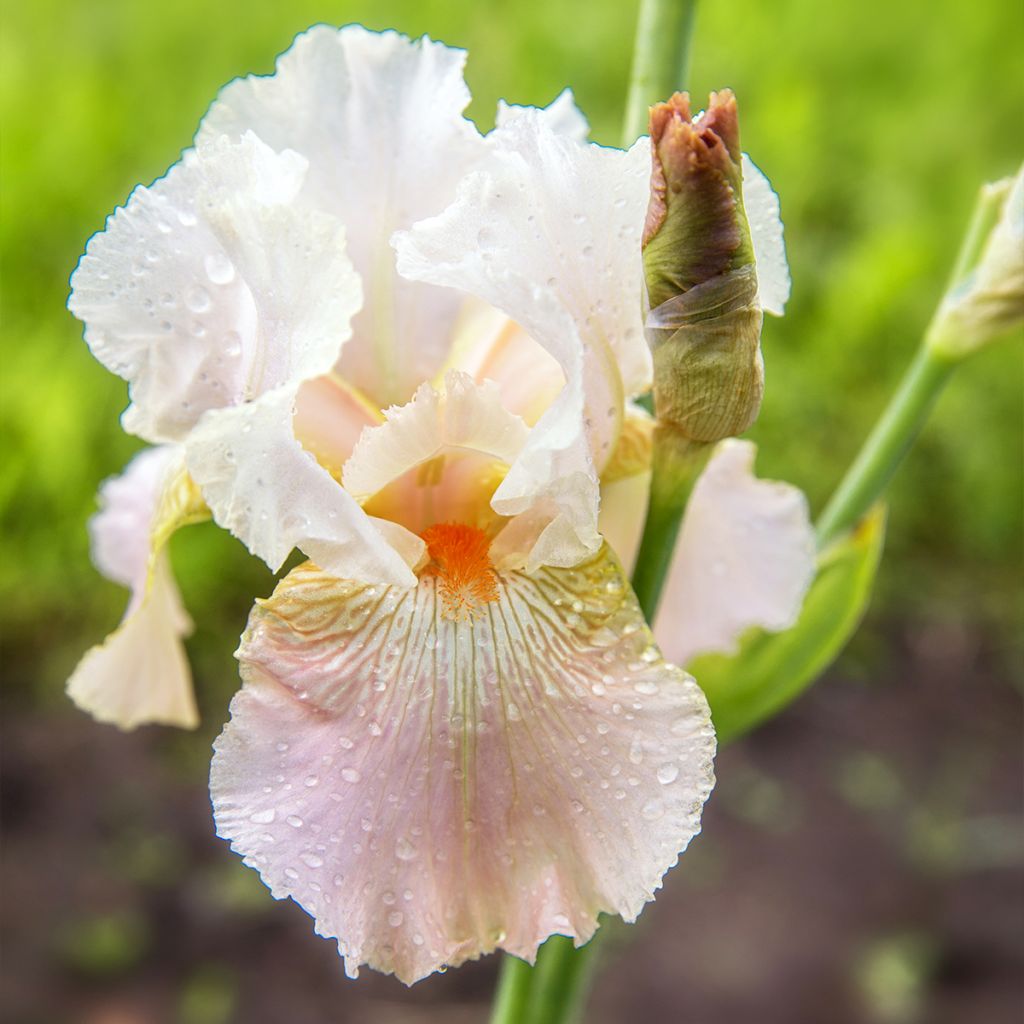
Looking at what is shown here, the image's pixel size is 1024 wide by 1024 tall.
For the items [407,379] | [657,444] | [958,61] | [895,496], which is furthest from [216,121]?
[958,61]

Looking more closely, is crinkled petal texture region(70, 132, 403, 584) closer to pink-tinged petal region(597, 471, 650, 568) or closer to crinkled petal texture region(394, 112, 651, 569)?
crinkled petal texture region(394, 112, 651, 569)

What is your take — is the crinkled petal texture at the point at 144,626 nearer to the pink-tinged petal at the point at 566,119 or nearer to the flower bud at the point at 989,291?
the pink-tinged petal at the point at 566,119

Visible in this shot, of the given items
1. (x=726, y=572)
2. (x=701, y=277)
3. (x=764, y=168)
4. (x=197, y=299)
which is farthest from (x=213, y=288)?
(x=764, y=168)

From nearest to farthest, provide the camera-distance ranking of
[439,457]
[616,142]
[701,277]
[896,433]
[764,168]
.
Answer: [701,277], [439,457], [896,433], [616,142], [764,168]

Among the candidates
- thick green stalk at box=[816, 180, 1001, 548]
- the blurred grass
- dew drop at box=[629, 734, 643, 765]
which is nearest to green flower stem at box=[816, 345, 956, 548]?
thick green stalk at box=[816, 180, 1001, 548]

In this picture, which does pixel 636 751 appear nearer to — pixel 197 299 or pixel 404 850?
pixel 404 850

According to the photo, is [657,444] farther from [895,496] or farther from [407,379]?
[895,496]
